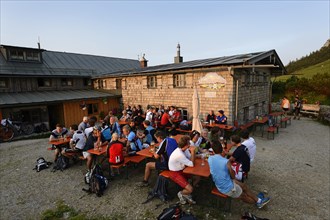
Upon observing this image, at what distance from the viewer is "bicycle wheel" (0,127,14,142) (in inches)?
448

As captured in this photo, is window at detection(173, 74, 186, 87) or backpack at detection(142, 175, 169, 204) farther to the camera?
window at detection(173, 74, 186, 87)

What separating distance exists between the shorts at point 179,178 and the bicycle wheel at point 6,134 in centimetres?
→ 1238

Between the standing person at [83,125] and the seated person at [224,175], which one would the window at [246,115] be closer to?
the seated person at [224,175]

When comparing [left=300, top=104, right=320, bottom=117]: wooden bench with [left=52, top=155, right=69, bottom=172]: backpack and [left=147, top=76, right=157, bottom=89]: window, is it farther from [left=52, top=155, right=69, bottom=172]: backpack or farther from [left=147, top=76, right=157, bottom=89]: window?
[left=52, top=155, right=69, bottom=172]: backpack

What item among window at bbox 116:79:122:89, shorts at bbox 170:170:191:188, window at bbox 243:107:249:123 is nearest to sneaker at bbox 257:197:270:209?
shorts at bbox 170:170:191:188

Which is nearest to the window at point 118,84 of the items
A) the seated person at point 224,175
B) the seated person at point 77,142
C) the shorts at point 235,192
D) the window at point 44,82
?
the window at point 44,82

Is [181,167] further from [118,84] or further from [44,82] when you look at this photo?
[44,82]

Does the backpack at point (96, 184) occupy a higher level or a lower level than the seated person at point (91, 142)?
lower

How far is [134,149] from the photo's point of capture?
242 inches

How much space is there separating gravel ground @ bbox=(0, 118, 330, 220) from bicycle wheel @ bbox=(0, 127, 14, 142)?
390cm

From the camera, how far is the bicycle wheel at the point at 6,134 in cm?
1137

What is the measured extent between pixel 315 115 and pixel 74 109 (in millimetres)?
21452

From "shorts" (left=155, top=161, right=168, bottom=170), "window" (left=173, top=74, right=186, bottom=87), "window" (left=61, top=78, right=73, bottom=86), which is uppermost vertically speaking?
"window" (left=61, top=78, right=73, bottom=86)

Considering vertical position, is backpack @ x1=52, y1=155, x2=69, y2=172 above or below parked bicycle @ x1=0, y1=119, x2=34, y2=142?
below
